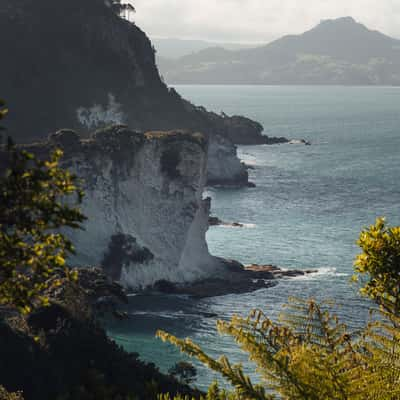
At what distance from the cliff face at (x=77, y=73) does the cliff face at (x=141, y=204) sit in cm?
1674

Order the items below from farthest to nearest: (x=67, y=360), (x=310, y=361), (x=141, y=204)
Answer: (x=141, y=204) < (x=67, y=360) < (x=310, y=361)

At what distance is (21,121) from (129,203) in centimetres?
2289

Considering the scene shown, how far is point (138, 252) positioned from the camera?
75312 millimetres

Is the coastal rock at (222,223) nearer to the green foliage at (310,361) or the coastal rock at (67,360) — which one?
the coastal rock at (67,360)

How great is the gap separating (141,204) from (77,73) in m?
34.4

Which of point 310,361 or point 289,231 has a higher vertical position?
point 310,361

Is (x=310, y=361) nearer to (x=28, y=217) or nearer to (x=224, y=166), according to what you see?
(x=28, y=217)

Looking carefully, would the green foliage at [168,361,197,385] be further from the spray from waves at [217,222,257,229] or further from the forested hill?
the spray from waves at [217,222,257,229]

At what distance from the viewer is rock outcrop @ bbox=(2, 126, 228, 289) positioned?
74875mm

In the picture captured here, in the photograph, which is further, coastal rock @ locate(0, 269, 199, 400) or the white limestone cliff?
the white limestone cliff

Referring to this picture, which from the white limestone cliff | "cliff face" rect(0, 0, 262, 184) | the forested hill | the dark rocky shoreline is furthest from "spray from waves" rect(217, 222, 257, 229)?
the dark rocky shoreline

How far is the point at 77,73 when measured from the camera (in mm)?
109875

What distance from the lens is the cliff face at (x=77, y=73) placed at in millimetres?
101312

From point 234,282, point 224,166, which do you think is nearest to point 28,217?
point 234,282
